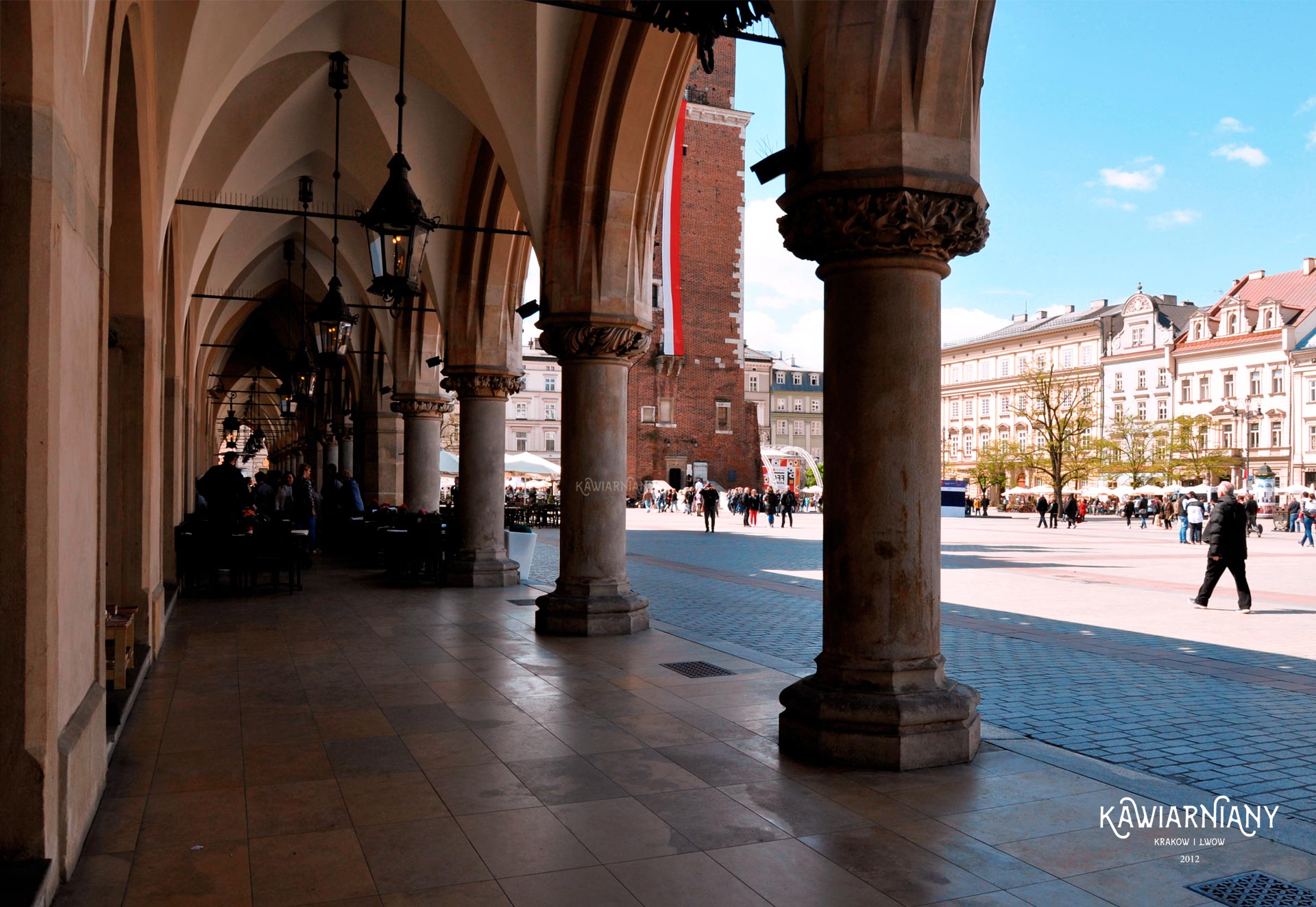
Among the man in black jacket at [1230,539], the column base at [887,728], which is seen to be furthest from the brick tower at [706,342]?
the column base at [887,728]

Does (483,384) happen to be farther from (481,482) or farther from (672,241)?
(672,241)

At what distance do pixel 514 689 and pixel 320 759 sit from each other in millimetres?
1726

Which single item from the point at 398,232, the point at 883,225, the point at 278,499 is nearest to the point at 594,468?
the point at 398,232

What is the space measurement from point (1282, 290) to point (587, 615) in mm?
61678

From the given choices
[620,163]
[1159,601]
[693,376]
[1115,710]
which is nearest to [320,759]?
[1115,710]

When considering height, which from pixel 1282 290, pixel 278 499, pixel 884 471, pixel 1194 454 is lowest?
pixel 278 499

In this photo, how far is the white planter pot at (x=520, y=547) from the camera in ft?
44.8

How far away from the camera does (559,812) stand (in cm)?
405

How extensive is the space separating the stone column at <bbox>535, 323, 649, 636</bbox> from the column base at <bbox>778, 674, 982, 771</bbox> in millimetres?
4102

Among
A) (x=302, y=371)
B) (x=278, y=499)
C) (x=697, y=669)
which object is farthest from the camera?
(x=278, y=499)

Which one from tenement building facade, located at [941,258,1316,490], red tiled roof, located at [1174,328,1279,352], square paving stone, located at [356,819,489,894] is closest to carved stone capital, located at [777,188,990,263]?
square paving stone, located at [356,819,489,894]

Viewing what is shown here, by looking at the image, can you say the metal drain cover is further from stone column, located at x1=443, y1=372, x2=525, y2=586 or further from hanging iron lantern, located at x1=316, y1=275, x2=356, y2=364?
stone column, located at x1=443, y1=372, x2=525, y2=586

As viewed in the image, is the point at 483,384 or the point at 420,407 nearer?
the point at 483,384

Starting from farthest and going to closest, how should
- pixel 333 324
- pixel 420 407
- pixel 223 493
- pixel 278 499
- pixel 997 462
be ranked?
pixel 997 462 < pixel 420 407 < pixel 278 499 < pixel 223 493 < pixel 333 324
